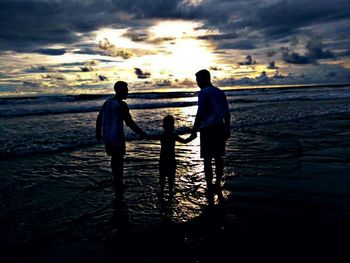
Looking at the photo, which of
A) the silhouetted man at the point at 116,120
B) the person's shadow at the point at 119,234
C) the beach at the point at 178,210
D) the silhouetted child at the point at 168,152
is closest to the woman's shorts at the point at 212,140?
the silhouetted child at the point at 168,152

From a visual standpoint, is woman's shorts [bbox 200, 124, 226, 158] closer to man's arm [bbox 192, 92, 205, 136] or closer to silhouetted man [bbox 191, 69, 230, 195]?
silhouetted man [bbox 191, 69, 230, 195]

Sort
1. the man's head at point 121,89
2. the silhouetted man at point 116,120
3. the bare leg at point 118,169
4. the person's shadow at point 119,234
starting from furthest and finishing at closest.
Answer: the bare leg at point 118,169, the silhouetted man at point 116,120, the man's head at point 121,89, the person's shadow at point 119,234

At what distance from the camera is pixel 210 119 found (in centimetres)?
577

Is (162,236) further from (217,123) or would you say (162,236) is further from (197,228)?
(217,123)

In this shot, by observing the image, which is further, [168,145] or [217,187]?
[217,187]

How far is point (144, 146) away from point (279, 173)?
17.5 ft

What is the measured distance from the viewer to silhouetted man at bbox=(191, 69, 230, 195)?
5.67 m

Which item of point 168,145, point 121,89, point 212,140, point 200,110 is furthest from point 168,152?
point 121,89

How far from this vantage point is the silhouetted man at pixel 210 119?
567 centimetres

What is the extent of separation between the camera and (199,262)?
11.8ft

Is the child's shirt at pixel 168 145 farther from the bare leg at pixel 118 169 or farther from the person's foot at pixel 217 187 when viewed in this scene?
the person's foot at pixel 217 187

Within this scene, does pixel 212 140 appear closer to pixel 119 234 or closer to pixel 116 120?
pixel 116 120

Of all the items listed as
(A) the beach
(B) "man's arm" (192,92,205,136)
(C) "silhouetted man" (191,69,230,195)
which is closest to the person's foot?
(C) "silhouetted man" (191,69,230,195)

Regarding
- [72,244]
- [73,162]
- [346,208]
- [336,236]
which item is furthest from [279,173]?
[73,162]
